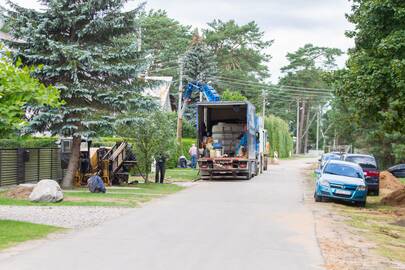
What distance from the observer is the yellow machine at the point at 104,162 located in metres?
26.4

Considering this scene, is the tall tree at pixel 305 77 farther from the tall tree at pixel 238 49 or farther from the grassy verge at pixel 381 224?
the grassy verge at pixel 381 224

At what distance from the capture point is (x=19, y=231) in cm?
1250

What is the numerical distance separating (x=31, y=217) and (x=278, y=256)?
7005mm

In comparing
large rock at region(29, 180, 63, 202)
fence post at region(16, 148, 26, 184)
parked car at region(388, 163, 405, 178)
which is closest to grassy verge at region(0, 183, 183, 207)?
large rock at region(29, 180, 63, 202)

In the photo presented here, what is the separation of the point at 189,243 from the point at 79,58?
13.1 meters

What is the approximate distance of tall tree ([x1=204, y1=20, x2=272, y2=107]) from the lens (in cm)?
8150

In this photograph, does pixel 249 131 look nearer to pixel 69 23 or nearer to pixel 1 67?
pixel 69 23

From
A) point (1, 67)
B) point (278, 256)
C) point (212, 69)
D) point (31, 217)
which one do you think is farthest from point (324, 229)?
point (212, 69)

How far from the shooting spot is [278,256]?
34.4ft

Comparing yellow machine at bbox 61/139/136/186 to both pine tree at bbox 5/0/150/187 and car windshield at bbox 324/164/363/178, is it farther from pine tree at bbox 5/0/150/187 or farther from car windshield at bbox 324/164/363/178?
car windshield at bbox 324/164/363/178

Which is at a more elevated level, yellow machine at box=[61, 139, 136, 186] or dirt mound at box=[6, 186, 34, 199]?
yellow machine at box=[61, 139, 136, 186]

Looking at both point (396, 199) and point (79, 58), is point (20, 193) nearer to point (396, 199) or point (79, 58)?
point (79, 58)

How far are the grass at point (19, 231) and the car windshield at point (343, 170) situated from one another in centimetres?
1308

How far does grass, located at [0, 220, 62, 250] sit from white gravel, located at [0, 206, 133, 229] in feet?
1.89
